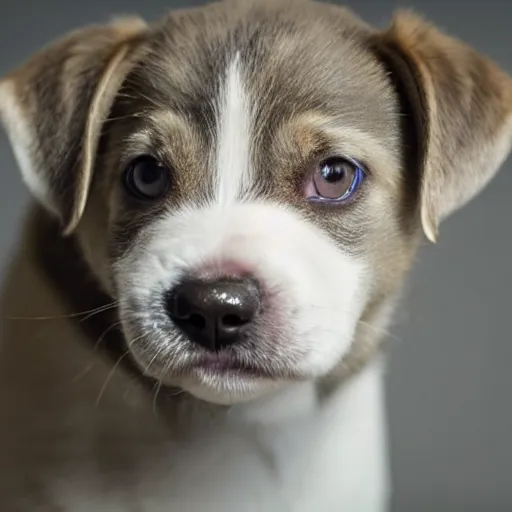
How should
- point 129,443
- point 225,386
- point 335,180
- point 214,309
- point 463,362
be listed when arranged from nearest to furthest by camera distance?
point 214,309 < point 225,386 < point 335,180 < point 129,443 < point 463,362

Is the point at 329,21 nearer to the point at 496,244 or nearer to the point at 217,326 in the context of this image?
the point at 217,326

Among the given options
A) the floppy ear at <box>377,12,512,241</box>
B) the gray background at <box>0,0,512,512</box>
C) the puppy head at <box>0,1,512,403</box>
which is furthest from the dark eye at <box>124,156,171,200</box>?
the gray background at <box>0,0,512,512</box>

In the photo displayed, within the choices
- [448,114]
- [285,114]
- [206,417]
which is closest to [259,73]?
[285,114]

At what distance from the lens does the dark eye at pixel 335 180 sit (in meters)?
1.73

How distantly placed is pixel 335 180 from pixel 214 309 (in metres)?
0.34

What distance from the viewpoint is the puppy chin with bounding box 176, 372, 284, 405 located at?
A: 1.62 m

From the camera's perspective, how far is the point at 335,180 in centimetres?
175

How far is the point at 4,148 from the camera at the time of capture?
2805mm

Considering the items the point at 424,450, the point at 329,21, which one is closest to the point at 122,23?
the point at 329,21

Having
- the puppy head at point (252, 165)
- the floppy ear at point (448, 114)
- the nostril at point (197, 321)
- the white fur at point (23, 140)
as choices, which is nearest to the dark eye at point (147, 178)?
the puppy head at point (252, 165)

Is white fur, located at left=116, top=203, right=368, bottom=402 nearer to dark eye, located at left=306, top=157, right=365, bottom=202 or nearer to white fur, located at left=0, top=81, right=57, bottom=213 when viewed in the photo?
dark eye, located at left=306, top=157, right=365, bottom=202

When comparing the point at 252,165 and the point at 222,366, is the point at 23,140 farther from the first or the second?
the point at 222,366

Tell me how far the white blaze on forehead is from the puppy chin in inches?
10.5

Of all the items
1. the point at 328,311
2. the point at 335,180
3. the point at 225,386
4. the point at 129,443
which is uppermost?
the point at 335,180
